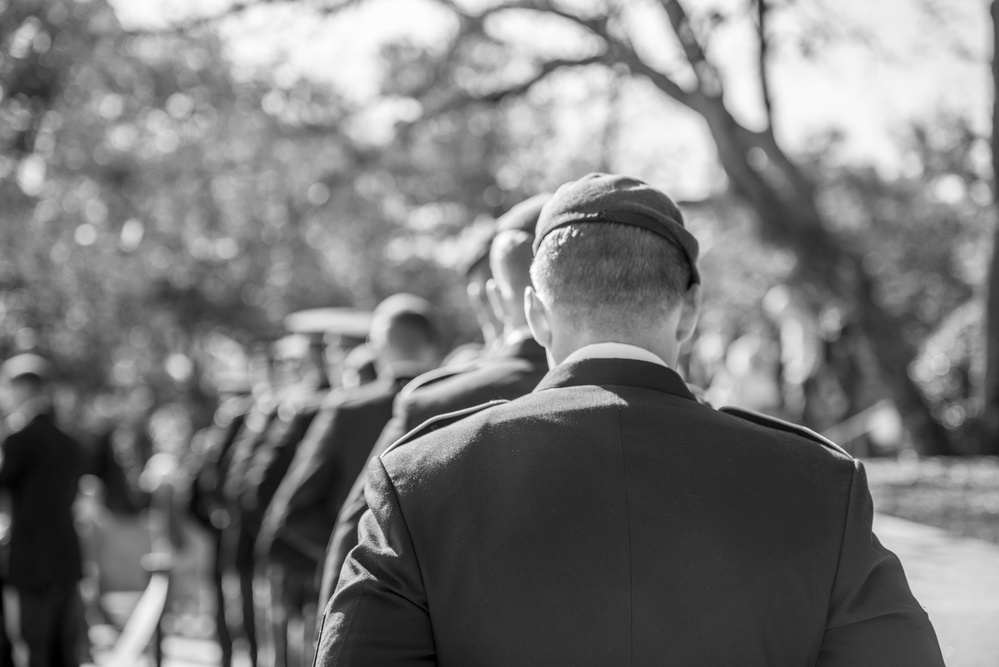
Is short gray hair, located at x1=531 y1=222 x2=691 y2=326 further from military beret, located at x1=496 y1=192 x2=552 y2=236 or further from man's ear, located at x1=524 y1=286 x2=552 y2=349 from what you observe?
military beret, located at x1=496 y1=192 x2=552 y2=236

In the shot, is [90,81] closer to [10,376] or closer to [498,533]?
[10,376]

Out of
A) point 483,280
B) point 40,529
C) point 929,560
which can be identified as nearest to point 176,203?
point 40,529

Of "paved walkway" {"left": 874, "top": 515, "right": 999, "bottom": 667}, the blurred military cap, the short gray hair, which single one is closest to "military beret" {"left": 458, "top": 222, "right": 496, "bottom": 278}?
the short gray hair

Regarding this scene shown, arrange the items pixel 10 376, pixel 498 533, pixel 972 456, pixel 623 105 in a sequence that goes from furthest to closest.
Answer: pixel 623 105, pixel 972 456, pixel 10 376, pixel 498 533

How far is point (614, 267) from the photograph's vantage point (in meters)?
1.84

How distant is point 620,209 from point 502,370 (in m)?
1.14

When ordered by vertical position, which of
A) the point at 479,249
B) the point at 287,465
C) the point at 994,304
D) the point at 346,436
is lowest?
the point at 287,465

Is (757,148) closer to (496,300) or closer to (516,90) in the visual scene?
(516,90)

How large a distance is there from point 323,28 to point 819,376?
7.34 meters

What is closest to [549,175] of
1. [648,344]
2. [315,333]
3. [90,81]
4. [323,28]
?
[90,81]

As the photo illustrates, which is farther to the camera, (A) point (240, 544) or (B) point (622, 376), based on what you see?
(A) point (240, 544)

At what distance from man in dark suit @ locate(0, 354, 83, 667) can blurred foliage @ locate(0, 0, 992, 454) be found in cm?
666

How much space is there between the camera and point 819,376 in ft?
44.8

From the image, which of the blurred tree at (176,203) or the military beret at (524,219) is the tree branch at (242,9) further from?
the military beret at (524,219)
